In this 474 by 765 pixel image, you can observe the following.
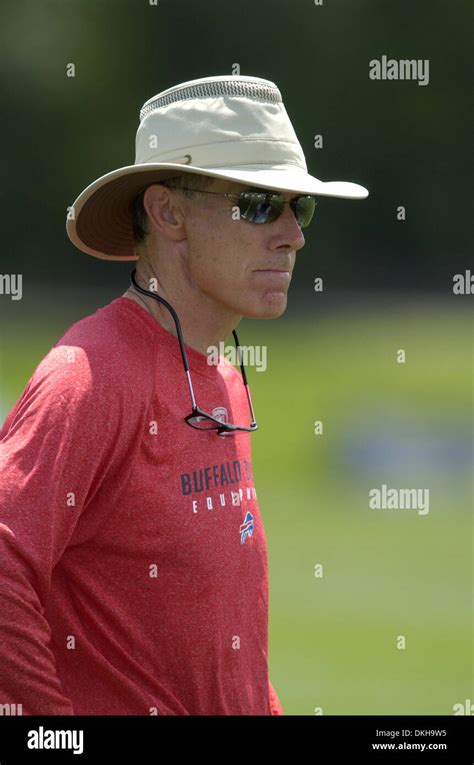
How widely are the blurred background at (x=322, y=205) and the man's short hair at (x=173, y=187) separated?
7.74 meters

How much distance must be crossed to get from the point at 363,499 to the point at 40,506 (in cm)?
817

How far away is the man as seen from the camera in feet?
5.30

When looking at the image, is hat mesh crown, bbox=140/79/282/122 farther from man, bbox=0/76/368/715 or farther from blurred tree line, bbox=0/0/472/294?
blurred tree line, bbox=0/0/472/294

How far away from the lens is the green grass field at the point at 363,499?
5.77m

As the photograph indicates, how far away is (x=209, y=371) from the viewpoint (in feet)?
6.57

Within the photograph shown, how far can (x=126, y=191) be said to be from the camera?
206 centimetres

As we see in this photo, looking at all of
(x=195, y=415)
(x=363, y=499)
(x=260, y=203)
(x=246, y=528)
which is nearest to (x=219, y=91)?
(x=260, y=203)

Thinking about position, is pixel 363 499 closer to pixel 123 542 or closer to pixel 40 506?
pixel 123 542

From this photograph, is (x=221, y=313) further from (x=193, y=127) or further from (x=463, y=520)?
(x=463, y=520)
